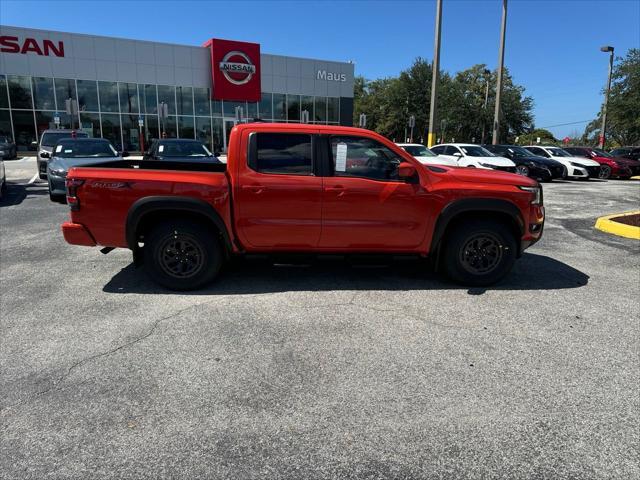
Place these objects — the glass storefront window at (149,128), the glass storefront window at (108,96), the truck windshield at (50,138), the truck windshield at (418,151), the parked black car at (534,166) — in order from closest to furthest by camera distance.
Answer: the truck windshield at (50,138)
the truck windshield at (418,151)
the parked black car at (534,166)
the glass storefront window at (108,96)
the glass storefront window at (149,128)

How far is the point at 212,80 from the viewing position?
3447cm

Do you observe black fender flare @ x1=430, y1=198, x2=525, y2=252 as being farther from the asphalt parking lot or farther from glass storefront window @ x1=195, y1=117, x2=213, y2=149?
glass storefront window @ x1=195, y1=117, x2=213, y2=149

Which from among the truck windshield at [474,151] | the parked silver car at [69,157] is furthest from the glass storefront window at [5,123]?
the truck windshield at [474,151]

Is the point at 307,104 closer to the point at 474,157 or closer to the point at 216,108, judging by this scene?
the point at 216,108

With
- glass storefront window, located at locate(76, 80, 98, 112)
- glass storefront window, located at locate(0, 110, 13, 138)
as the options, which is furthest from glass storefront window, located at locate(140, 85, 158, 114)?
glass storefront window, located at locate(0, 110, 13, 138)

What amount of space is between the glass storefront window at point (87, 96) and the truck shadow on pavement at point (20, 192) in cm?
1804

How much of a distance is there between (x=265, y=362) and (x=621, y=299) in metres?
4.06

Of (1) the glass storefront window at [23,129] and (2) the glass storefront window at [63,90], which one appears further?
(2) the glass storefront window at [63,90]

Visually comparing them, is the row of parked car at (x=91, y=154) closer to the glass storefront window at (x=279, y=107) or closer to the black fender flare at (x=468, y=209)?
the black fender flare at (x=468, y=209)

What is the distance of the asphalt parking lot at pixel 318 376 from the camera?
2.56m

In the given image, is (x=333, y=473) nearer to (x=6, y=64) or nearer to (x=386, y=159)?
(x=386, y=159)

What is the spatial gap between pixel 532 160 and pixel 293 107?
23269 millimetres

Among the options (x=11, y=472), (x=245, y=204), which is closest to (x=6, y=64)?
(x=245, y=204)

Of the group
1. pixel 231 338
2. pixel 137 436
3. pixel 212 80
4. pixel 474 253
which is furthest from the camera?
pixel 212 80
